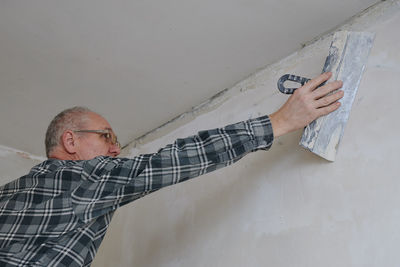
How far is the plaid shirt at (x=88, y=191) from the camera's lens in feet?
4.13

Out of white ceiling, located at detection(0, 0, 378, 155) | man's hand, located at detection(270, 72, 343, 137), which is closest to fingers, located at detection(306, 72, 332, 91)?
man's hand, located at detection(270, 72, 343, 137)

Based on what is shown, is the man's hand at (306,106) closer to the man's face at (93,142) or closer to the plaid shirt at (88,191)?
the plaid shirt at (88,191)

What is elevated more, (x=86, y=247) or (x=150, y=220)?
(x=150, y=220)

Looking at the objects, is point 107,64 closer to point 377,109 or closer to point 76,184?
point 76,184

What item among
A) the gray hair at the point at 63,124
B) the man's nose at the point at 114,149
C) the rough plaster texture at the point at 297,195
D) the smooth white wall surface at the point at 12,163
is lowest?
the rough plaster texture at the point at 297,195

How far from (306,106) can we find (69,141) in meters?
0.78

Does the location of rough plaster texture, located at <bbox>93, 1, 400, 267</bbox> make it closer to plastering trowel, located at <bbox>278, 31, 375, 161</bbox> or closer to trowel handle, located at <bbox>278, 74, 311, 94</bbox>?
plastering trowel, located at <bbox>278, 31, 375, 161</bbox>

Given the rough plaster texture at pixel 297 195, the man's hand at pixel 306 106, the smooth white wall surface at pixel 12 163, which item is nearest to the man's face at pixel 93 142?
the rough plaster texture at pixel 297 195

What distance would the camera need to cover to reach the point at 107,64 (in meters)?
1.82

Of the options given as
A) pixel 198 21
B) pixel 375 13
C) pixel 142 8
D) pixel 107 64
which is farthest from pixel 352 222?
pixel 107 64

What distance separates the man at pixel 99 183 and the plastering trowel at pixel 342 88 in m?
0.03

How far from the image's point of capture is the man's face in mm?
1564

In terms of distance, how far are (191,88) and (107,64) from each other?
1.17 ft

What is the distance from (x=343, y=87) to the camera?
1.37 metres
